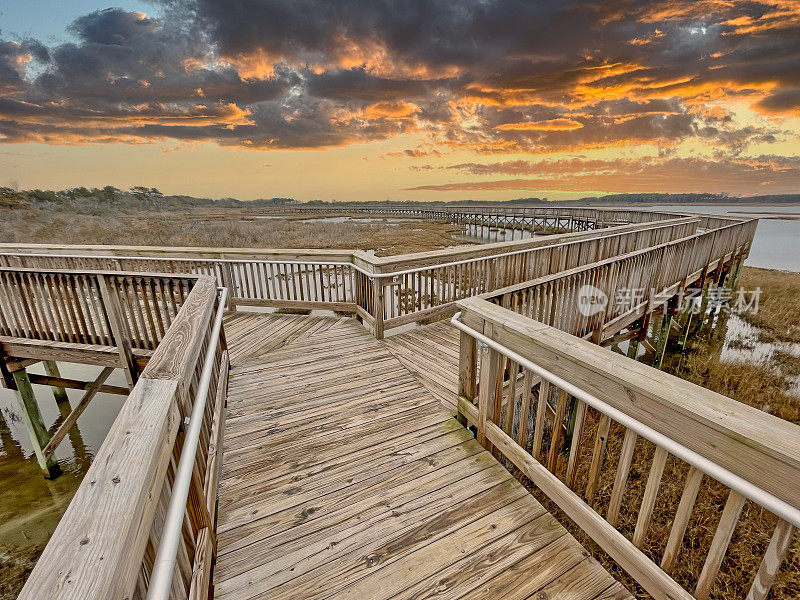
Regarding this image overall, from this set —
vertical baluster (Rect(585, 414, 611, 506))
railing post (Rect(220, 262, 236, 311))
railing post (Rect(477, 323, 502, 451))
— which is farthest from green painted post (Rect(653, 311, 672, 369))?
railing post (Rect(220, 262, 236, 311))

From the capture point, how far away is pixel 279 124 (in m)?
35.2

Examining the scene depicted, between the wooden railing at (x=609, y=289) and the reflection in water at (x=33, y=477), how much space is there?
24.5ft

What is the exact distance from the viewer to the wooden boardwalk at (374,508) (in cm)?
198

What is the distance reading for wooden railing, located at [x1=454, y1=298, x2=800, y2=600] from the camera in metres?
1.25

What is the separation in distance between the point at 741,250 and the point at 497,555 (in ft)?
80.0

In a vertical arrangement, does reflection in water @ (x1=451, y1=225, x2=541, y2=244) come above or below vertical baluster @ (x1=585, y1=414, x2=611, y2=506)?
below

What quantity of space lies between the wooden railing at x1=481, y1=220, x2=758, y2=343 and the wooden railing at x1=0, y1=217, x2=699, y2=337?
1.58m

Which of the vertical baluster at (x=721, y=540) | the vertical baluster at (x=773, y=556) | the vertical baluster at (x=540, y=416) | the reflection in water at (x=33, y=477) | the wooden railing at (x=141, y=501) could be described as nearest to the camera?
the wooden railing at (x=141, y=501)

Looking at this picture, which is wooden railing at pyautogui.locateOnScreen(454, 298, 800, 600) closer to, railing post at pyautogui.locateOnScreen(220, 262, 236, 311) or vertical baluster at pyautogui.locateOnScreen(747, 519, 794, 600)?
vertical baluster at pyautogui.locateOnScreen(747, 519, 794, 600)

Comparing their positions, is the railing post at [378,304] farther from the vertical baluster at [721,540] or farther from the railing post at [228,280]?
the vertical baluster at [721,540]

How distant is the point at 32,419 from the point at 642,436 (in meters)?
9.55

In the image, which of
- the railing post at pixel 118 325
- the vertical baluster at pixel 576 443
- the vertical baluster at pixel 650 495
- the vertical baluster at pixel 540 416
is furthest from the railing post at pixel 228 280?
the vertical baluster at pixel 650 495

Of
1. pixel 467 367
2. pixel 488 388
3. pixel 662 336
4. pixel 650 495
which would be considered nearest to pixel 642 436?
pixel 650 495

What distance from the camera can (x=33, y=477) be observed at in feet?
20.8
